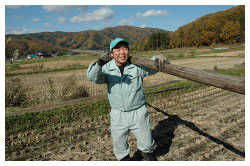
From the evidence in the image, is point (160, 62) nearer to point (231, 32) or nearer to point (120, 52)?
point (120, 52)

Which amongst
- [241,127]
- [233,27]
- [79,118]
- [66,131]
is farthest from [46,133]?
[233,27]

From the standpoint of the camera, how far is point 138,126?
268cm

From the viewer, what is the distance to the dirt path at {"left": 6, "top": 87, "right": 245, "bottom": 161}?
11.6ft

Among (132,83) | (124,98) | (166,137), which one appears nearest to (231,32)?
(166,137)

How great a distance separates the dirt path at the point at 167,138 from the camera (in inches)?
139

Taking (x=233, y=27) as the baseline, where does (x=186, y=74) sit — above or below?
below

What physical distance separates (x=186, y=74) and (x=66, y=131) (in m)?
3.54

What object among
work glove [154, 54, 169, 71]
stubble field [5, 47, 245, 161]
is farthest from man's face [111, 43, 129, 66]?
stubble field [5, 47, 245, 161]

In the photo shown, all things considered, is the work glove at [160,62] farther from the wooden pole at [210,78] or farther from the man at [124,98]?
the man at [124,98]

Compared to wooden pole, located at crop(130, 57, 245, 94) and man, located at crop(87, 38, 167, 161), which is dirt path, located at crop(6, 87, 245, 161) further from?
wooden pole, located at crop(130, 57, 245, 94)

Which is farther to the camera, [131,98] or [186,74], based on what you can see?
[131,98]

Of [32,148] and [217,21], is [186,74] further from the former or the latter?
[217,21]

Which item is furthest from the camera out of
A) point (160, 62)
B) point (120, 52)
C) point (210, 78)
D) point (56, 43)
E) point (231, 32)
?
point (231, 32)

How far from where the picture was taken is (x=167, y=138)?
13.6 ft
